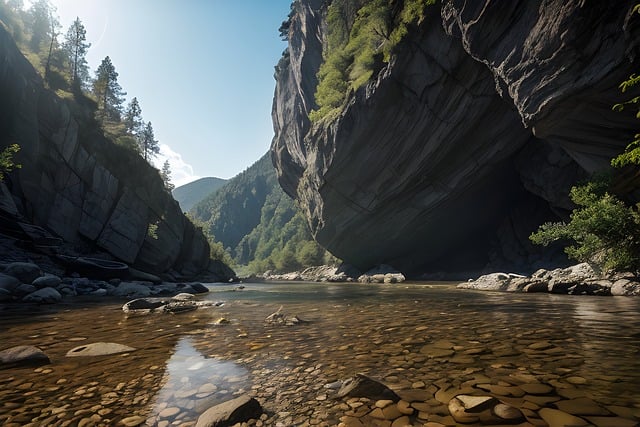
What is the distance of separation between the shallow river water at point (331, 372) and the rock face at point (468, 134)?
1435 cm

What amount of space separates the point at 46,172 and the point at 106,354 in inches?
1282

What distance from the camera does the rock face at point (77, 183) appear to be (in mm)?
26203

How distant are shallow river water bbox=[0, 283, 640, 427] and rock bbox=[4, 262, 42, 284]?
10.3m

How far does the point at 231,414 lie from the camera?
2578mm

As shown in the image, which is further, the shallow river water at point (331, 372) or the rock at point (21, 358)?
the rock at point (21, 358)

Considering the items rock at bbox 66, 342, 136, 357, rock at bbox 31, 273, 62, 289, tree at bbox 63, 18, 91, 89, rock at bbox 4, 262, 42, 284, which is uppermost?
tree at bbox 63, 18, 91, 89

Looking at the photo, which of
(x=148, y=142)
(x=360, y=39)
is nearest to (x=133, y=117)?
(x=148, y=142)

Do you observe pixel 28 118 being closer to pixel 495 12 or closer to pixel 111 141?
pixel 111 141

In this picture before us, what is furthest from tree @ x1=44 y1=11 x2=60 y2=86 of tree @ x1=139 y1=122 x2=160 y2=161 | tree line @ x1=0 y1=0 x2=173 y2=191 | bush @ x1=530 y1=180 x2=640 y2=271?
bush @ x1=530 y1=180 x2=640 y2=271

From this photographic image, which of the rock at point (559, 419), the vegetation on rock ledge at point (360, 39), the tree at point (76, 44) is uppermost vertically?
the tree at point (76, 44)

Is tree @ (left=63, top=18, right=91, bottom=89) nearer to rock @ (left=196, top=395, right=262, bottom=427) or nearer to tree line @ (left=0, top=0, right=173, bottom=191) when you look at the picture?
tree line @ (left=0, top=0, right=173, bottom=191)

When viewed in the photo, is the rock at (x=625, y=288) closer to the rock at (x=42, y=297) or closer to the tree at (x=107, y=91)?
the rock at (x=42, y=297)

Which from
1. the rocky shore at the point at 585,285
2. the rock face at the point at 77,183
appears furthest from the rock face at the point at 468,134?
the rock face at the point at 77,183

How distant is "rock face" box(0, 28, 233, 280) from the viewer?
26.2 meters
